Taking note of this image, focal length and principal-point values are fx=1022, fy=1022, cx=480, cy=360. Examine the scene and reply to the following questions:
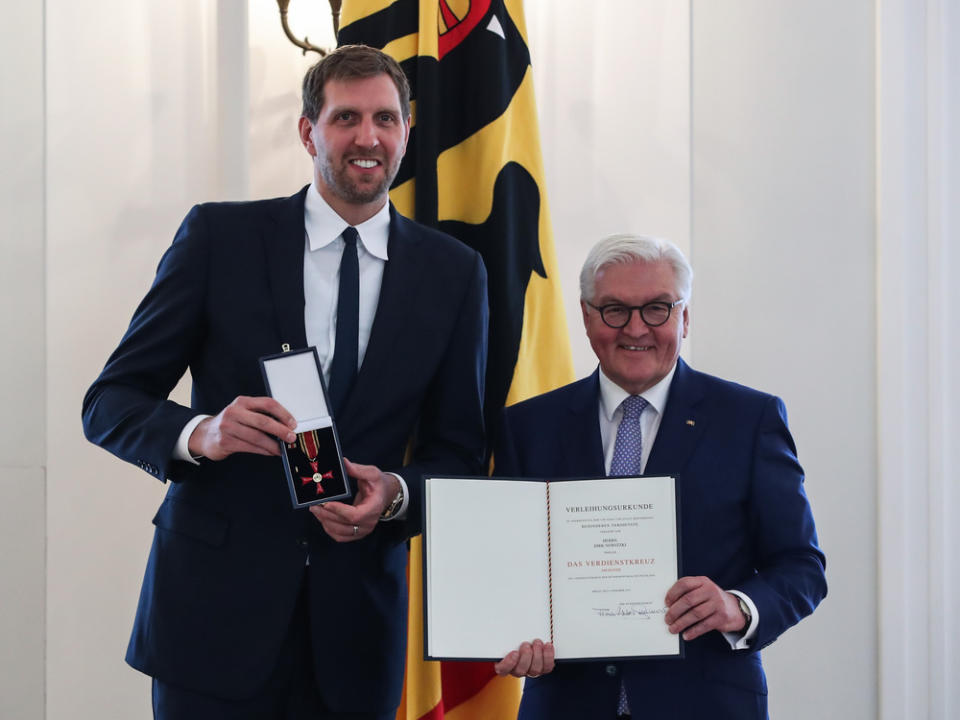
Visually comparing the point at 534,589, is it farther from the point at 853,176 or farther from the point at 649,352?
the point at 853,176

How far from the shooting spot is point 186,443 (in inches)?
76.2

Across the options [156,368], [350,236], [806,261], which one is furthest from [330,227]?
[806,261]

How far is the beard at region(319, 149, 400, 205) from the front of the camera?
2119mm

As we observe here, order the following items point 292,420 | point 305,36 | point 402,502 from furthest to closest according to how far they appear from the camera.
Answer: point 305,36, point 402,502, point 292,420

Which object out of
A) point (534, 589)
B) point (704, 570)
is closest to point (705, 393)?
point (704, 570)

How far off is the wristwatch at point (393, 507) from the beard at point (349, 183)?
608mm

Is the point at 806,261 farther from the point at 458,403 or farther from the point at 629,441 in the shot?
the point at 458,403

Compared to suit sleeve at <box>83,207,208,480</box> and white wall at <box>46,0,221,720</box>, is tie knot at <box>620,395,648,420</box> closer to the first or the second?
suit sleeve at <box>83,207,208,480</box>

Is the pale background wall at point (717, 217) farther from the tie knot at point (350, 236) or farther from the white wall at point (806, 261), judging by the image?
the tie knot at point (350, 236)

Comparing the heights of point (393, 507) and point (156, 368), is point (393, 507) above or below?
below

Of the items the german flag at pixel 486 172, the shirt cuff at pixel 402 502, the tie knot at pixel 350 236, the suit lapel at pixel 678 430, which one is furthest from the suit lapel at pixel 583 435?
the german flag at pixel 486 172

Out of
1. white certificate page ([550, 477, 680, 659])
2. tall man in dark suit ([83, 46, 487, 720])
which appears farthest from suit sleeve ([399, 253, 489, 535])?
white certificate page ([550, 477, 680, 659])

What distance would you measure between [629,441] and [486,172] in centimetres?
112

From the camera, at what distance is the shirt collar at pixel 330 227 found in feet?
7.02
